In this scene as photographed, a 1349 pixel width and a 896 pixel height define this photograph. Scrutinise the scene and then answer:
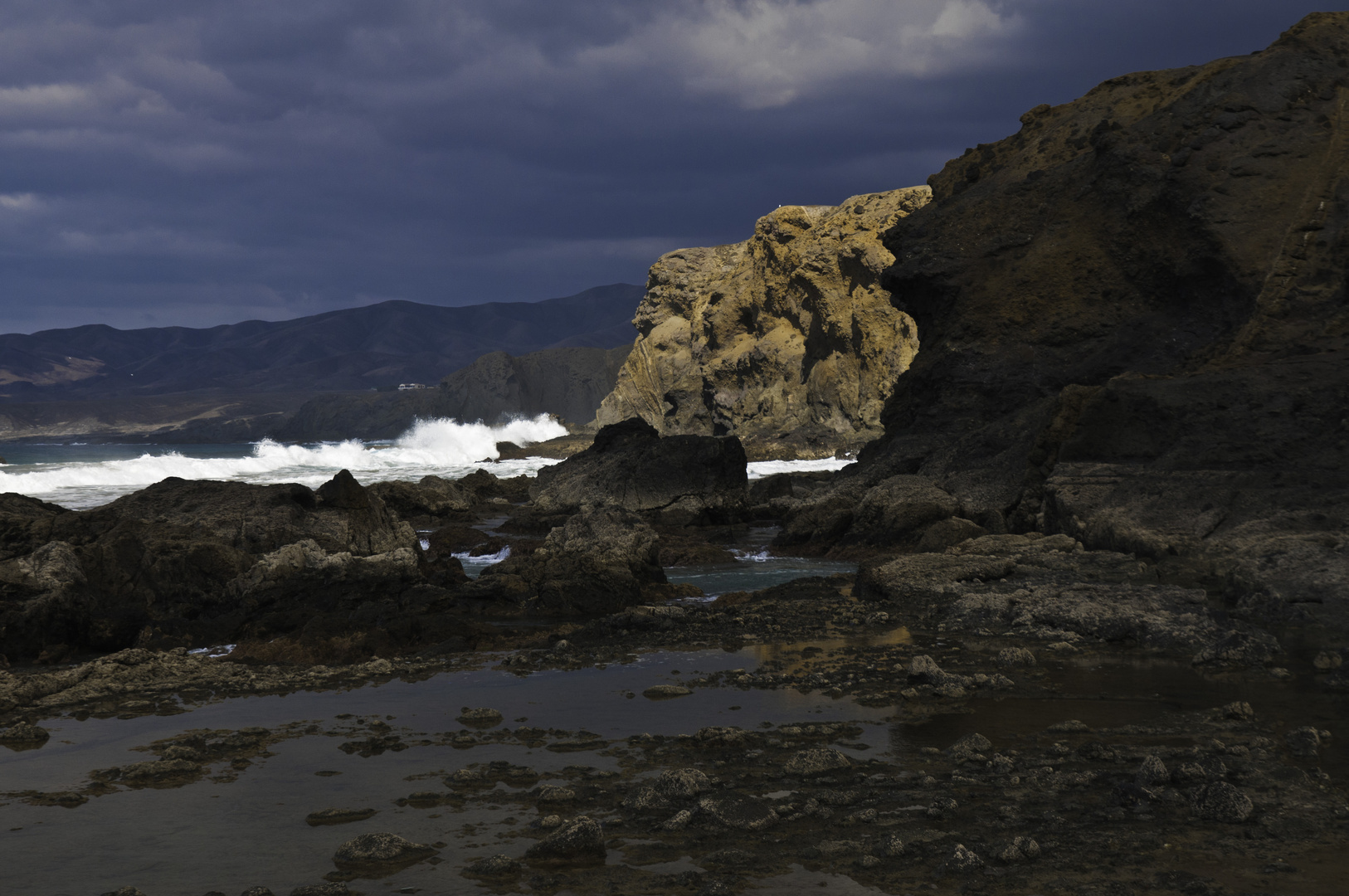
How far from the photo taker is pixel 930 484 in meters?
20.0

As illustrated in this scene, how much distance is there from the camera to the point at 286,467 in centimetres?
6091

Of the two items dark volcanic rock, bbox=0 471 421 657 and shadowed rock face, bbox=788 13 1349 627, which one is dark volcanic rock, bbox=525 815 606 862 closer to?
shadowed rock face, bbox=788 13 1349 627

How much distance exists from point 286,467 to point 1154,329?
169ft

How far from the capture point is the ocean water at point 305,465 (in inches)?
1626

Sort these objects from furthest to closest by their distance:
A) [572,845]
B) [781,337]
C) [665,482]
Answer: [781,337]
[665,482]
[572,845]

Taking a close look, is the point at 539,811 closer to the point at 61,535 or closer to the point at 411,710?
the point at 411,710

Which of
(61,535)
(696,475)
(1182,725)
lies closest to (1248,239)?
(696,475)

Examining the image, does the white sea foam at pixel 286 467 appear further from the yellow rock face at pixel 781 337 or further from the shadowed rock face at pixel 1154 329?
the shadowed rock face at pixel 1154 329

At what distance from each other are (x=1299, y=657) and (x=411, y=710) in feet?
23.4

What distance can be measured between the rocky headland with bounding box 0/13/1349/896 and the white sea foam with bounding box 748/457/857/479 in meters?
18.0

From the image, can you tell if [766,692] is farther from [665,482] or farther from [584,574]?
[665,482]

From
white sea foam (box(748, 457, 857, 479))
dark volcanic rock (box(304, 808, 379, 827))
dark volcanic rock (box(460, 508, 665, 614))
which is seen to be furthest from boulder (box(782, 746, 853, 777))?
white sea foam (box(748, 457, 857, 479))

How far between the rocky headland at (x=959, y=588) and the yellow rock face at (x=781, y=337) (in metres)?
27.9

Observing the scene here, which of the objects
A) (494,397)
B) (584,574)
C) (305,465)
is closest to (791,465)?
(305,465)
